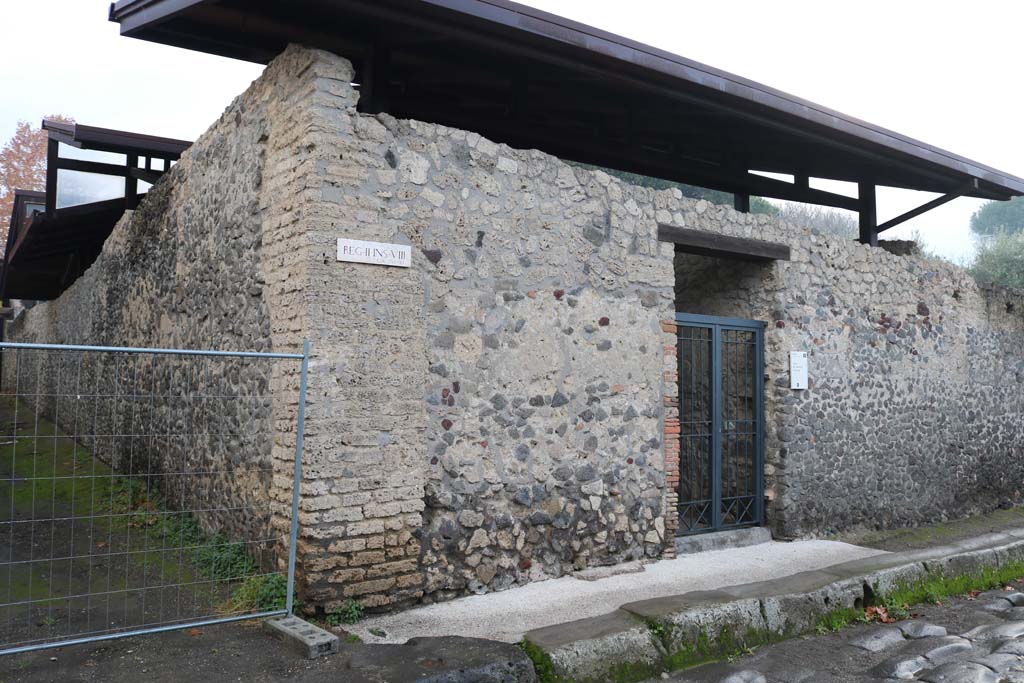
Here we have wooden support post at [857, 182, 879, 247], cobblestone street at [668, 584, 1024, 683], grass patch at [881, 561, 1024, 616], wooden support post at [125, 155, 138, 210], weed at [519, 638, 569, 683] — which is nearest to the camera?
weed at [519, 638, 569, 683]

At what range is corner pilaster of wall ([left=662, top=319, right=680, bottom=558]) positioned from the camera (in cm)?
654

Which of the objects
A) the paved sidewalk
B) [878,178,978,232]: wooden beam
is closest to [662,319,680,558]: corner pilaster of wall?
the paved sidewalk

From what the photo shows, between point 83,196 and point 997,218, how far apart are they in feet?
192

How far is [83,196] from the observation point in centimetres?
1089

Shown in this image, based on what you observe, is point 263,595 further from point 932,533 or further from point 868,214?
point 868,214

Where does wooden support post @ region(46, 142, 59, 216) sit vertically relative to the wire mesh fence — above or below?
above

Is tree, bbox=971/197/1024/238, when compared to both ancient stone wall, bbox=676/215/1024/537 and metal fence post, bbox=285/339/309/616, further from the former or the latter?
metal fence post, bbox=285/339/309/616

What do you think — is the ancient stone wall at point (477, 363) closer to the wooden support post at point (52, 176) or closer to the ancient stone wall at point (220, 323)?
the ancient stone wall at point (220, 323)

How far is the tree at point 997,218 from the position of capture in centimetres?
5306

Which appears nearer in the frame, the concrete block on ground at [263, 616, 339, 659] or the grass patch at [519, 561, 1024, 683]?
the concrete block on ground at [263, 616, 339, 659]

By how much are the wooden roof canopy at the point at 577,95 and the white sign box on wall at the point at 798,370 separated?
205cm

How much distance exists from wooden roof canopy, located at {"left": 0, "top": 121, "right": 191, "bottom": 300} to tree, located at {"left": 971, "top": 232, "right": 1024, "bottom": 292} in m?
29.2

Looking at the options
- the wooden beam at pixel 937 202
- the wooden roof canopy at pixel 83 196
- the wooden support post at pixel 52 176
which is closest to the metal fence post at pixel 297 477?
the wooden roof canopy at pixel 83 196

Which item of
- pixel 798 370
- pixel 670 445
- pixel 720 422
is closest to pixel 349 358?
pixel 670 445
